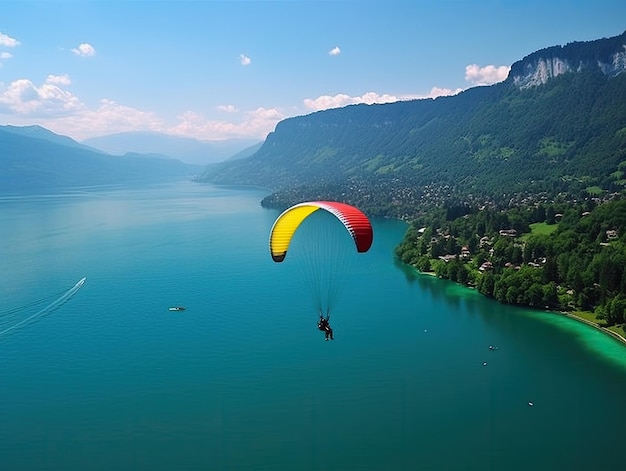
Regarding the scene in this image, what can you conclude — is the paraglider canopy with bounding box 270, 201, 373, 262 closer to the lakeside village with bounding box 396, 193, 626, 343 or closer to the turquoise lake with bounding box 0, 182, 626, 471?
the turquoise lake with bounding box 0, 182, 626, 471

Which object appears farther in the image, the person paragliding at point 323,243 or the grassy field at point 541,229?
the grassy field at point 541,229

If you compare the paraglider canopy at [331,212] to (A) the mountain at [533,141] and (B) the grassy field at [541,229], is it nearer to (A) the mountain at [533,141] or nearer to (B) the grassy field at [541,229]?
(B) the grassy field at [541,229]

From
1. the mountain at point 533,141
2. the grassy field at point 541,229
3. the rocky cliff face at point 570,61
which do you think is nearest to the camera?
the grassy field at point 541,229

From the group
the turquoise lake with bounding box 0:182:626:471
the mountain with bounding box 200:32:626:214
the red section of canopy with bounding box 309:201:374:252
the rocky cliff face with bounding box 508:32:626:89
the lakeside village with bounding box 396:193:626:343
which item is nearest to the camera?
the red section of canopy with bounding box 309:201:374:252

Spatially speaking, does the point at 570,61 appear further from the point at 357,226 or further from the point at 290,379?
the point at 357,226

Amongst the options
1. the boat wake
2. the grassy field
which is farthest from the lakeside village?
the boat wake

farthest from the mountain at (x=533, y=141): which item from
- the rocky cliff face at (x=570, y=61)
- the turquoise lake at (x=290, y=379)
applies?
the turquoise lake at (x=290, y=379)
